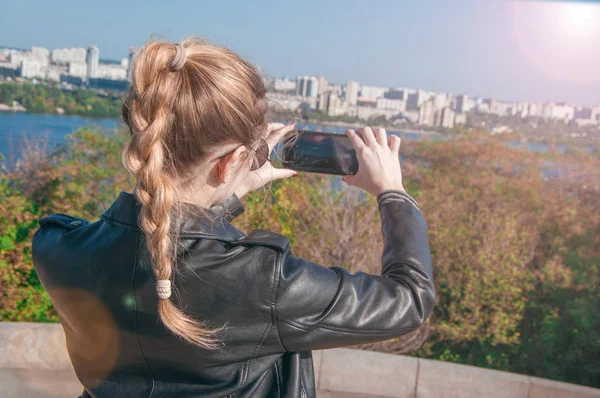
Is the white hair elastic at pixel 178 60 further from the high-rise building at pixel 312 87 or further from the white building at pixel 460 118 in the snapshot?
the white building at pixel 460 118

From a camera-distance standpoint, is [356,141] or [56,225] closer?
[56,225]

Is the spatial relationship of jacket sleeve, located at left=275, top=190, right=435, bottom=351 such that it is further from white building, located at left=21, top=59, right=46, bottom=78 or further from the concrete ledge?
white building, located at left=21, top=59, right=46, bottom=78

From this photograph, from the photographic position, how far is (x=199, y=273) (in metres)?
1.07

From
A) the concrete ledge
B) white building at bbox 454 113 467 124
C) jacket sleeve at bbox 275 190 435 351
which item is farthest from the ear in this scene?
white building at bbox 454 113 467 124

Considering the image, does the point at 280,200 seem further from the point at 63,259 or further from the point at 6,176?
the point at 63,259

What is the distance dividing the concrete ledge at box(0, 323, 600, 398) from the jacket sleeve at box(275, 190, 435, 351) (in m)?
2.25

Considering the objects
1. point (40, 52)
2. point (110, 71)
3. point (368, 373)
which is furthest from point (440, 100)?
point (368, 373)

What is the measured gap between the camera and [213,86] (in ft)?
3.49

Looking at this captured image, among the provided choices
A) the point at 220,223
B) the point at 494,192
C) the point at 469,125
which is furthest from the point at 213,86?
the point at 469,125

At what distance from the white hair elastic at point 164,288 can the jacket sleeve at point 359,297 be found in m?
0.19

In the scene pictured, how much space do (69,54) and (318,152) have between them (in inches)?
199

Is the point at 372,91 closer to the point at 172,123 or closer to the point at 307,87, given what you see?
the point at 307,87

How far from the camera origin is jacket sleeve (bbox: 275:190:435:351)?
1.08 metres

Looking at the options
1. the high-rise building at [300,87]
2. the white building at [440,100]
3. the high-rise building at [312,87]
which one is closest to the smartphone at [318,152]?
the high-rise building at [300,87]
